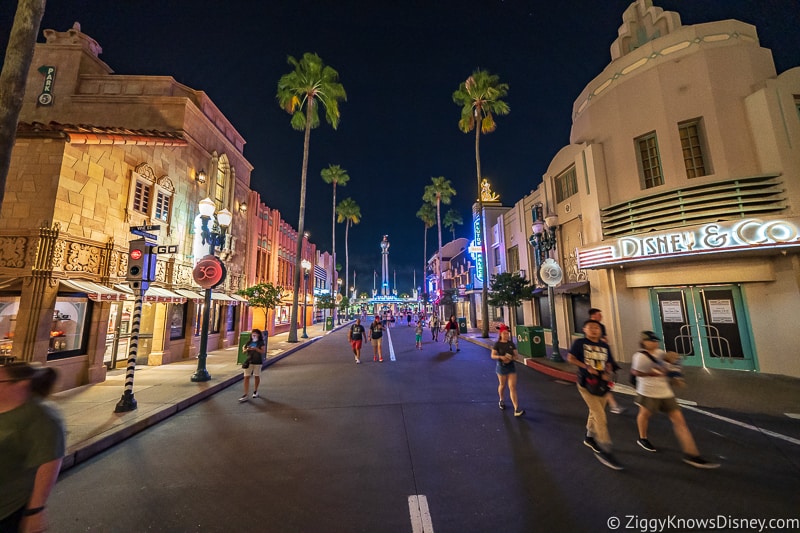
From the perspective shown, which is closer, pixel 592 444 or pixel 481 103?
pixel 592 444

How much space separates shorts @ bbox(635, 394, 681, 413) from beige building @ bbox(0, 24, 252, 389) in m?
11.0

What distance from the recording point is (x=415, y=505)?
3.54 meters

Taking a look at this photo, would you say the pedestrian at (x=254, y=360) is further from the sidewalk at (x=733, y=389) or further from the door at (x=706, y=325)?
the door at (x=706, y=325)

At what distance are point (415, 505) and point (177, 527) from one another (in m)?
2.55

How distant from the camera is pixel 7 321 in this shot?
8281 millimetres

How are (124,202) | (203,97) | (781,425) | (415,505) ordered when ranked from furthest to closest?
1. (203,97)
2. (124,202)
3. (781,425)
4. (415,505)

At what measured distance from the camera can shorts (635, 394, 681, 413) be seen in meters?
4.63

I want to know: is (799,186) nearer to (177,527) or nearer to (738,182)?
(738,182)

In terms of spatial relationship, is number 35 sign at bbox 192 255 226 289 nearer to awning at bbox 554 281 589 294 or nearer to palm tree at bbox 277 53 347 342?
palm tree at bbox 277 53 347 342

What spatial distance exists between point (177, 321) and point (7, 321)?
19.6ft

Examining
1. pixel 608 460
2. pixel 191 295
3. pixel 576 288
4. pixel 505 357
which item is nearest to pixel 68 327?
pixel 191 295

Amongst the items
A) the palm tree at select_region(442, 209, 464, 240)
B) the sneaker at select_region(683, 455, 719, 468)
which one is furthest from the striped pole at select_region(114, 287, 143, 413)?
the palm tree at select_region(442, 209, 464, 240)

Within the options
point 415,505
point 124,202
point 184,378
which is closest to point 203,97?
point 124,202

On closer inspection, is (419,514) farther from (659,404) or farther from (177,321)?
(177,321)
